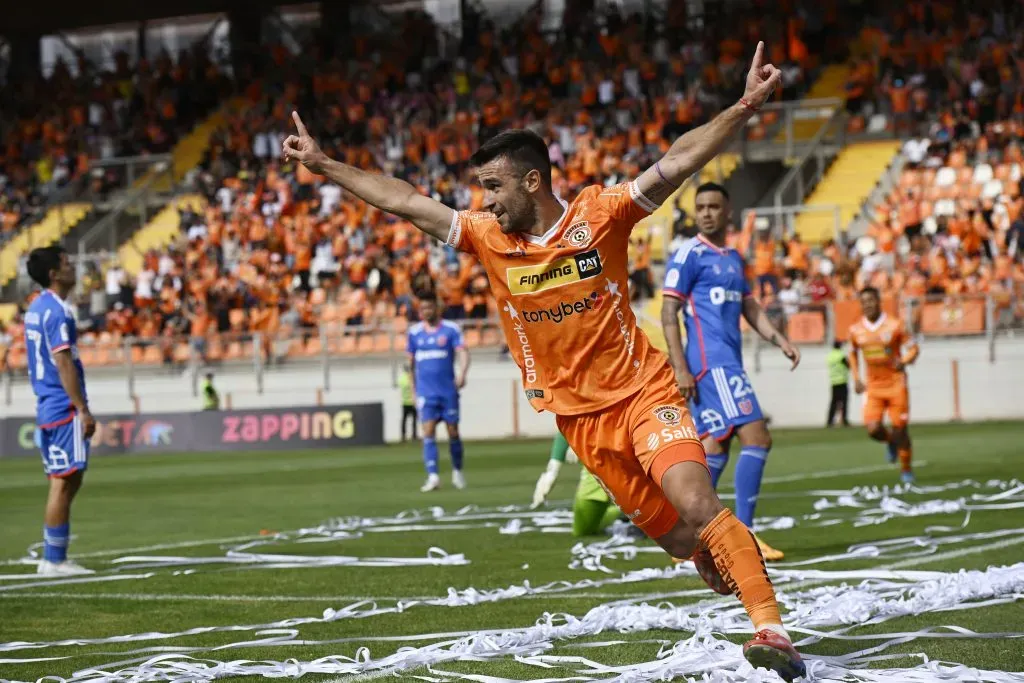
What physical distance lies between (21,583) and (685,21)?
3351cm

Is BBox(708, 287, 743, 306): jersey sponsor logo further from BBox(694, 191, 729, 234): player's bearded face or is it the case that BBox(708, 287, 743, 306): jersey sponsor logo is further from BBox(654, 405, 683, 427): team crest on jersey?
BBox(654, 405, 683, 427): team crest on jersey

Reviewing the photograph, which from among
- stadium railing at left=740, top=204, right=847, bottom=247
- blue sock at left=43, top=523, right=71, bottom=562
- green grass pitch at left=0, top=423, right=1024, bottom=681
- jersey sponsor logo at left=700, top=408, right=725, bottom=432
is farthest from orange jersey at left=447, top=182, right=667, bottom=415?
stadium railing at left=740, top=204, right=847, bottom=247

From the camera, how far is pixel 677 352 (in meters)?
9.97

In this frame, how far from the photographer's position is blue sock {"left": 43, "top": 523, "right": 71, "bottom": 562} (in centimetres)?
1064

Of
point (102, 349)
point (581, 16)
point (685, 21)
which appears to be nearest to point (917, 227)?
point (685, 21)

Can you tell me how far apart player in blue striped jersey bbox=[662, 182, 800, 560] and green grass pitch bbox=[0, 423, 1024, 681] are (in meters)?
0.81

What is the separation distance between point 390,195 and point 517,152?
2.06 ft

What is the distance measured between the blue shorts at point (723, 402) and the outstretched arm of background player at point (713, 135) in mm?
4245

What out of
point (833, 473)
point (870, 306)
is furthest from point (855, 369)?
point (833, 473)

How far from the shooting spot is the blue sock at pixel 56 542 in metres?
10.6

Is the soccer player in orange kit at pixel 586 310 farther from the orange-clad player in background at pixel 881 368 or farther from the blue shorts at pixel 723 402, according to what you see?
the orange-clad player in background at pixel 881 368

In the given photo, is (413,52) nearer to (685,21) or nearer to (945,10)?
(685,21)

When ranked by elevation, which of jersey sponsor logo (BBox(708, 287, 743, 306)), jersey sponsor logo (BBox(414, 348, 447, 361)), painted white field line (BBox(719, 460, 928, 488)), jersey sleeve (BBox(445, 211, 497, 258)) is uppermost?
jersey sleeve (BBox(445, 211, 497, 258))

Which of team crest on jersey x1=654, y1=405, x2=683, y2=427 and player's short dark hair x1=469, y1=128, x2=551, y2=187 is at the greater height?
player's short dark hair x1=469, y1=128, x2=551, y2=187
